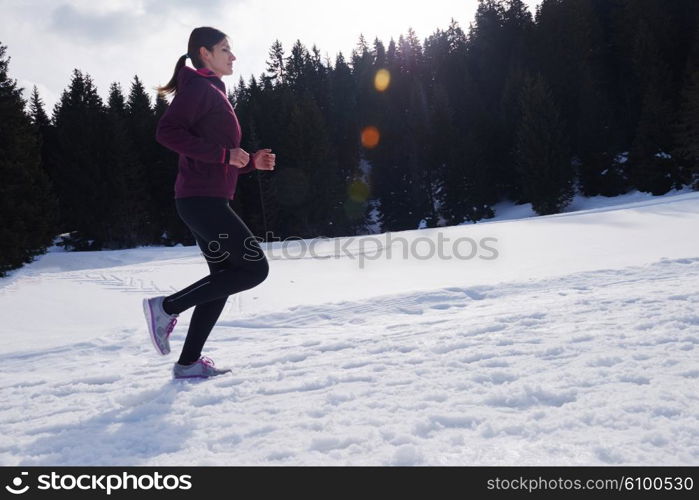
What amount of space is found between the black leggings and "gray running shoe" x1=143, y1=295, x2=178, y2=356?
4cm

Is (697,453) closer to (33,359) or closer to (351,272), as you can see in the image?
(33,359)

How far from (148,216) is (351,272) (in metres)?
23.2

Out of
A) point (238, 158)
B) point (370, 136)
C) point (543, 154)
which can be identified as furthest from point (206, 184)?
point (370, 136)

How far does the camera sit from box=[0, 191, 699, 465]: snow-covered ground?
1.61m

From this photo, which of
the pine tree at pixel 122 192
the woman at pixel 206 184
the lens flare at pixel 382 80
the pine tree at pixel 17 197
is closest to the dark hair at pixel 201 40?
the woman at pixel 206 184

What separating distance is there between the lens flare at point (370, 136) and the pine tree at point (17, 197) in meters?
25.8

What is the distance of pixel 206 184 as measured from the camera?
2469 millimetres

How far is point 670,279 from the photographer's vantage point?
4191 millimetres

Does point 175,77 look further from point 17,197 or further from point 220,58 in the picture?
point 17,197

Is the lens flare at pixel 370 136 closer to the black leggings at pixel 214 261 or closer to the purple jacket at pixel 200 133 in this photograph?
the purple jacket at pixel 200 133

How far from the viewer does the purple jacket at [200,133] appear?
2371mm

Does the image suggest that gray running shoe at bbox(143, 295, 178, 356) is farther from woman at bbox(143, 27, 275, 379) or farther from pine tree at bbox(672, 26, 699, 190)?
pine tree at bbox(672, 26, 699, 190)

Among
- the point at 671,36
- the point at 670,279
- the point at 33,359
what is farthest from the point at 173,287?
the point at 671,36

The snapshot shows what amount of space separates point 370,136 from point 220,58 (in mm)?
38156
